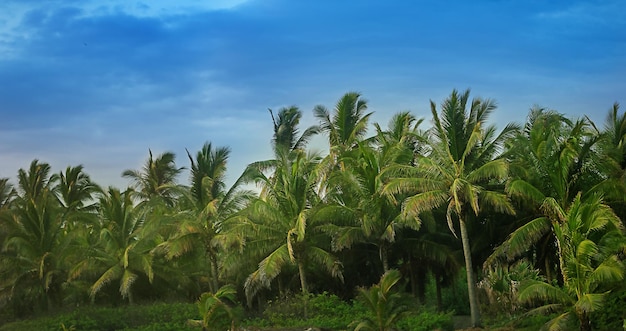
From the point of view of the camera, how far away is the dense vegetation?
20141 mm

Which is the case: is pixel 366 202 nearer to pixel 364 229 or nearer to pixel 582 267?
pixel 364 229

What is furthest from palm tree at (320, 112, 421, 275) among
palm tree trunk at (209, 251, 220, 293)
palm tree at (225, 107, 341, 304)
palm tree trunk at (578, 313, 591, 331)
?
palm tree trunk at (578, 313, 591, 331)

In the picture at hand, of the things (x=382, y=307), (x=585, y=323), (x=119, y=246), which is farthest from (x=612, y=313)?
(x=119, y=246)

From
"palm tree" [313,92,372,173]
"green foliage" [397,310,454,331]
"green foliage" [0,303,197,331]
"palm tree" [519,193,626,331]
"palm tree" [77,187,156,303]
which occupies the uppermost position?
"palm tree" [313,92,372,173]

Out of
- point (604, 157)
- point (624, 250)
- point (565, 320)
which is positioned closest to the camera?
point (565, 320)

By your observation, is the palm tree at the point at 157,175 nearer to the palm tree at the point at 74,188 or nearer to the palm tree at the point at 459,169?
the palm tree at the point at 74,188

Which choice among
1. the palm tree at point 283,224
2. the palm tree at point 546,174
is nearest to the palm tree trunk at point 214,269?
the palm tree at point 283,224

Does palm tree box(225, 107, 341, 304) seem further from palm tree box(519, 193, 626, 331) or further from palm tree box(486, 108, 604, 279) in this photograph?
palm tree box(519, 193, 626, 331)

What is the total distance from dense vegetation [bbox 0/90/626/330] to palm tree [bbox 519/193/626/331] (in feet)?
0.16

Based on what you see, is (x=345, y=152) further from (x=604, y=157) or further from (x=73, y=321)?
(x=73, y=321)

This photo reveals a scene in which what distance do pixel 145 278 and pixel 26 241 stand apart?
212 inches

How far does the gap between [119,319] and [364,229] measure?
1015cm

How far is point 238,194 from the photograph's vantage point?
28.7 meters

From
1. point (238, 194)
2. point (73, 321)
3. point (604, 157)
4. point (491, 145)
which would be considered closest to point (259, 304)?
point (238, 194)
